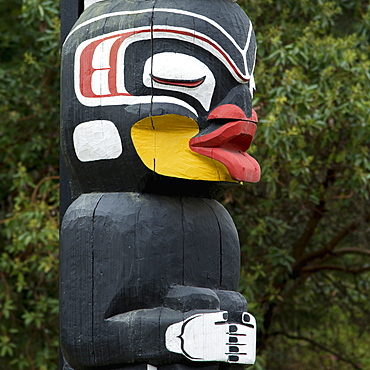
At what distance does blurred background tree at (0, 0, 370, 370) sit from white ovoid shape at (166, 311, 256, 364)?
241cm

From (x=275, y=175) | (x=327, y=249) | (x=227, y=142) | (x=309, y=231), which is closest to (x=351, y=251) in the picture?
(x=327, y=249)

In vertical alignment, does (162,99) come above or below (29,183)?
above

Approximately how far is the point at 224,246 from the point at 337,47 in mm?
3053

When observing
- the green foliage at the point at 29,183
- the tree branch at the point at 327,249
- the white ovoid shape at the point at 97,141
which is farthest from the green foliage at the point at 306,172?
the white ovoid shape at the point at 97,141

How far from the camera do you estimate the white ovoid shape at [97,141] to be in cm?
279

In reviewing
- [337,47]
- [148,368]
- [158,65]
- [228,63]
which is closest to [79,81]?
[158,65]

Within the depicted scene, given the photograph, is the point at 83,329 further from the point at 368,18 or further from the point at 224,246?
the point at 368,18

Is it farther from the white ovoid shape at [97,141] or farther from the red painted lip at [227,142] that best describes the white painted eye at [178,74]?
the white ovoid shape at [97,141]

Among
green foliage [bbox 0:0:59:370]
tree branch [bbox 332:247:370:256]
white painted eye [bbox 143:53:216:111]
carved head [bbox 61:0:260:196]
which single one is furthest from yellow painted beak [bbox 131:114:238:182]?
tree branch [bbox 332:247:370:256]

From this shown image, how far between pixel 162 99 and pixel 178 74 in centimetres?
A: 11

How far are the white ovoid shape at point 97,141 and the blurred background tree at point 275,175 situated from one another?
89.9 inches

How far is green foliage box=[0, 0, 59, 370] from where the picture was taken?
5.46 metres

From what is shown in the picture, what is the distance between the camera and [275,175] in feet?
17.1

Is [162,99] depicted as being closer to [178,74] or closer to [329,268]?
[178,74]
